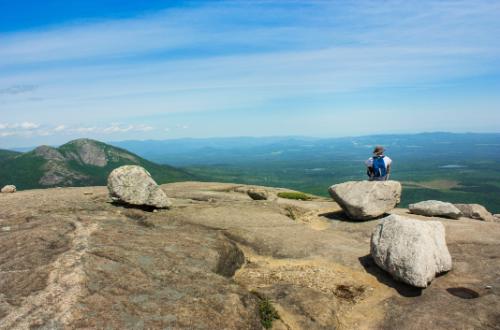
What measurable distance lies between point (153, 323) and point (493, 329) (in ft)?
45.2

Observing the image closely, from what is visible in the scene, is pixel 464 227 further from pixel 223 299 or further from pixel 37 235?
pixel 37 235

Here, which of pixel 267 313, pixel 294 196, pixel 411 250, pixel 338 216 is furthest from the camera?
pixel 294 196

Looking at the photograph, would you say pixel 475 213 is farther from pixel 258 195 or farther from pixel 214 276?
pixel 214 276

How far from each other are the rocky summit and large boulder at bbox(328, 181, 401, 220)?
102 centimetres

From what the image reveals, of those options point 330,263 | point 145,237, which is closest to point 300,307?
point 330,263

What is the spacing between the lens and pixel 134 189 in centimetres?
3081

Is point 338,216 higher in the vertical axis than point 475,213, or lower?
higher

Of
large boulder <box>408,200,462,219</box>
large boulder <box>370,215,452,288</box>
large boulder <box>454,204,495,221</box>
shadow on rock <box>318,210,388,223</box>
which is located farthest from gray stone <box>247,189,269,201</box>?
large boulder <box>454,204,495,221</box>

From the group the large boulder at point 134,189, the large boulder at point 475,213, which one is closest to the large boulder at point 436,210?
the large boulder at point 475,213

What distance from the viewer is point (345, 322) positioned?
17.4 meters

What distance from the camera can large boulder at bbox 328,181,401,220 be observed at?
29.4m

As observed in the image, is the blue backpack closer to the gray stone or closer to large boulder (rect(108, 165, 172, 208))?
the gray stone

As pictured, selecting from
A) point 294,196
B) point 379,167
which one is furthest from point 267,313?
point 294,196

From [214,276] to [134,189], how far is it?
49.2 feet
